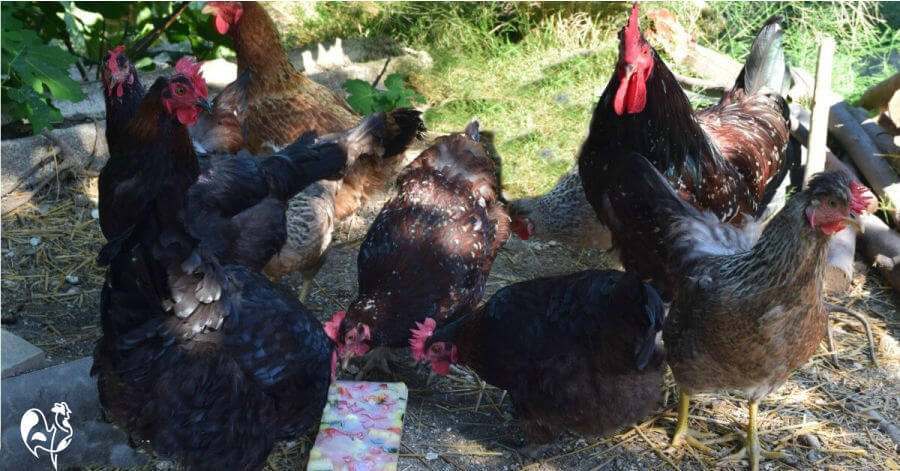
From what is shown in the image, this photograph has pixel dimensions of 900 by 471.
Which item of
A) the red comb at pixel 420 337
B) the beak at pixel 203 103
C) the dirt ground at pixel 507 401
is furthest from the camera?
the red comb at pixel 420 337

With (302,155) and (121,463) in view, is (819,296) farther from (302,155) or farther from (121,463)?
(121,463)

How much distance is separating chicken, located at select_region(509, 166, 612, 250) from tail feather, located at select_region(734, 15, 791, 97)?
115 cm

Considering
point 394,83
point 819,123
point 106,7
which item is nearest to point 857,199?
point 819,123

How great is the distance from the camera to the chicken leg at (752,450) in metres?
3.01

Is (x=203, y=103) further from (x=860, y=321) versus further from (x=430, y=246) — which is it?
(x=860, y=321)

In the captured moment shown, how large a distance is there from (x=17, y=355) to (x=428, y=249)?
1888 millimetres

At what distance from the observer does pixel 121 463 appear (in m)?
2.95

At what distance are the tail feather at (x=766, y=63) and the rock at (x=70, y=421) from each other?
3.79 m

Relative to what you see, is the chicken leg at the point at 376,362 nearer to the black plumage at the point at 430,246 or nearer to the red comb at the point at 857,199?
the black plumage at the point at 430,246

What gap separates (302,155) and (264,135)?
0.83m

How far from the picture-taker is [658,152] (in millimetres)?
3506

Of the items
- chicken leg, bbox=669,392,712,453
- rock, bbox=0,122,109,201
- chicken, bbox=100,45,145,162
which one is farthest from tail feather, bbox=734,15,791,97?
rock, bbox=0,122,109,201

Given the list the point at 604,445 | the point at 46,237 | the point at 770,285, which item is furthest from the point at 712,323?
the point at 46,237

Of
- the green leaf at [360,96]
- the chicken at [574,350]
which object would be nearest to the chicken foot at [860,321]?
the chicken at [574,350]
